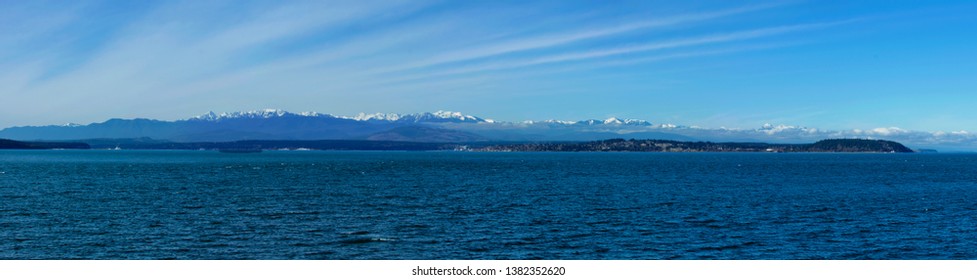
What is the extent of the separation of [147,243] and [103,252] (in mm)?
3074

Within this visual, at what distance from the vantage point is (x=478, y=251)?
46.0 meters

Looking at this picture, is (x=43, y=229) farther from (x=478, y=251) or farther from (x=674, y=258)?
(x=674, y=258)

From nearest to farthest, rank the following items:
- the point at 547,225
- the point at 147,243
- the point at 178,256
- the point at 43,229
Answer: the point at 178,256 → the point at 147,243 → the point at 43,229 → the point at 547,225

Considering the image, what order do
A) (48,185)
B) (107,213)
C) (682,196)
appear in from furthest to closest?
(48,185), (682,196), (107,213)

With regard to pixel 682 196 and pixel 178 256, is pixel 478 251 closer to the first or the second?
pixel 178 256

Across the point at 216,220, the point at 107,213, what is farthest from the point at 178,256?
the point at 107,213

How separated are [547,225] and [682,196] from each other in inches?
1285

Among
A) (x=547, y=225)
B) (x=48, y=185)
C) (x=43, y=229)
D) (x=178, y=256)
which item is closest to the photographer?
(x=178, y=256)

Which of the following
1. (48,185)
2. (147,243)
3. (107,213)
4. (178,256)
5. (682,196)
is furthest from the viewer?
(48,185)

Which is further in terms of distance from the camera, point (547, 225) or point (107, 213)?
point (107, 213)

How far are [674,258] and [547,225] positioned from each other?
1504 cm

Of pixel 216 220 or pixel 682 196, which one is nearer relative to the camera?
pixel 216 220
